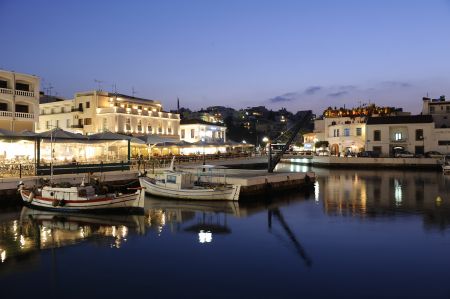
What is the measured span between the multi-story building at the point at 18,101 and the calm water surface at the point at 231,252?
20.9 m

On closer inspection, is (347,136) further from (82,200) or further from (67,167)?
(82,200)

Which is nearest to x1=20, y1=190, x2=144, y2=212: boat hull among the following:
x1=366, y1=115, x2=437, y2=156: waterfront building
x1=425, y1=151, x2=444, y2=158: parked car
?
x1=425, y1=151, x2=444, y2=158: parked car

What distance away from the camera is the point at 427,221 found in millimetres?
25969

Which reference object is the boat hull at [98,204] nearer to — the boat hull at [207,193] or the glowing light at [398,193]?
the boat hull at [207,193]

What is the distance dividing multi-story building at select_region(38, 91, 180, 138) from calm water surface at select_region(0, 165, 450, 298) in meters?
34.4

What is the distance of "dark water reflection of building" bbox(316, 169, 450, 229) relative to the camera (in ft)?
95.6

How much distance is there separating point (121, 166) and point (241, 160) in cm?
2609

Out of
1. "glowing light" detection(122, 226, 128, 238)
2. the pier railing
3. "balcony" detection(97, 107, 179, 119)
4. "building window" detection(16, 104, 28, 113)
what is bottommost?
"glowing light" detection(122, 226, 128, 238)

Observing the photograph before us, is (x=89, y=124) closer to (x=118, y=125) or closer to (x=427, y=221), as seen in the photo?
(x=118, y=125)

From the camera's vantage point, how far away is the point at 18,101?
46.9m

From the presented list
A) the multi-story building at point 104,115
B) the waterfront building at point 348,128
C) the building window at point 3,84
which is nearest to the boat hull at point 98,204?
the building window at point 3,84

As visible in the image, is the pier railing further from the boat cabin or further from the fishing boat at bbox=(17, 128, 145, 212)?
the boat cabin

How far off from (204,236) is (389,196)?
2240 cm

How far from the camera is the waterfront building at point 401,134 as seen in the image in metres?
73.5
